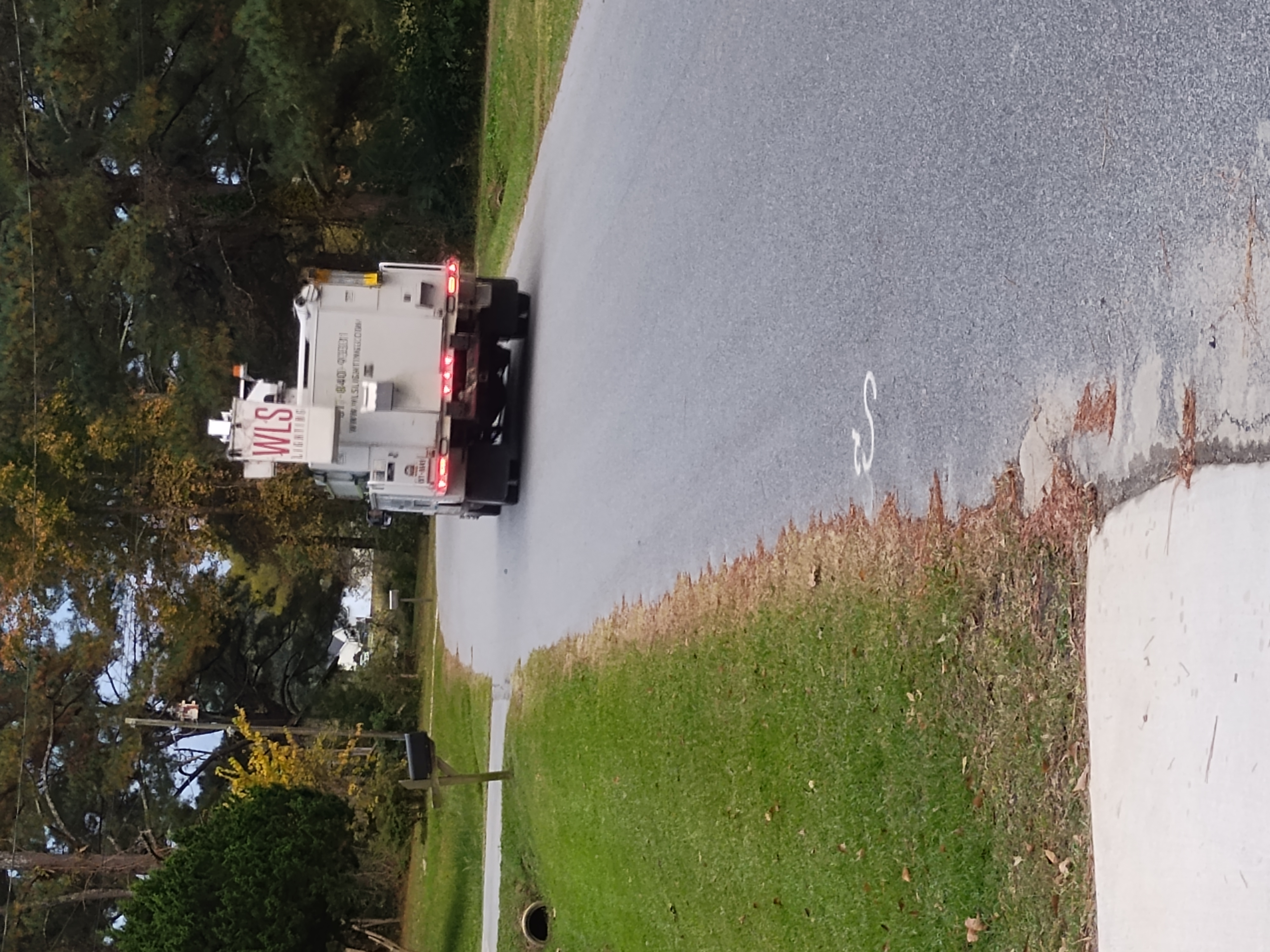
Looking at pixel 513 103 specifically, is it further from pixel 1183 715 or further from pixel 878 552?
pixel 1183 715

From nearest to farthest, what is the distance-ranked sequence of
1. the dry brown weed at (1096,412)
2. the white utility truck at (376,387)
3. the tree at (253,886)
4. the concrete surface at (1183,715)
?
the concrete surface at (1183,715) < the dry brown weed at (1096,412) < the white utility truck at (376,387) < the tree at (253,886)

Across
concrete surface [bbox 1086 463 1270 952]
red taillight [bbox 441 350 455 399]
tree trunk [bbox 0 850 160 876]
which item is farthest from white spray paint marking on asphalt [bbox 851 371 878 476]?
tree trunk [bbox 0 850 160 876]

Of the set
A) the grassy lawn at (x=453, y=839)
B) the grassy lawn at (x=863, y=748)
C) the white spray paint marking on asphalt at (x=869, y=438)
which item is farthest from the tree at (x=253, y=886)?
the white spray paint marking on asphalt at (x=869, y=438)

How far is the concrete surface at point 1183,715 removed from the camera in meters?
3.24

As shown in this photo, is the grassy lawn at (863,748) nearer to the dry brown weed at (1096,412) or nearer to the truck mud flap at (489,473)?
the dry brown weed at (1096,412)

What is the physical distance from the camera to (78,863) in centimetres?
2327

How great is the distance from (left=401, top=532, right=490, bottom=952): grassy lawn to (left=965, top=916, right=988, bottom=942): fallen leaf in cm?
1046

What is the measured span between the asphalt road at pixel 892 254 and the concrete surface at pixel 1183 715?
0.24 metres

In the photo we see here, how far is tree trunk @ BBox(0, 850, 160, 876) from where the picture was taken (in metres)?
22.8

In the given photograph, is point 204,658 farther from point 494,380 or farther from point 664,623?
point 664,623

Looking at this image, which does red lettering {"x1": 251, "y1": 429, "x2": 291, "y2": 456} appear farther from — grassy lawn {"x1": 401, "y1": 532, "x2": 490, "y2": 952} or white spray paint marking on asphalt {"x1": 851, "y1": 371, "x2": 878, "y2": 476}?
white spray paint marking on asphalt {"x1": 851, "y1": 371, "x2": 878, "y2": 476}

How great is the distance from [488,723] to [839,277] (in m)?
11.3

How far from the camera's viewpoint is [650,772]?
8.39 m

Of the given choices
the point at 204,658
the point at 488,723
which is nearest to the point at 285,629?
the point at 204,658
